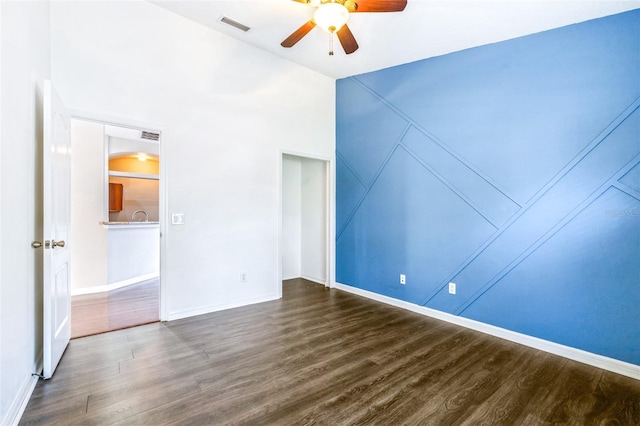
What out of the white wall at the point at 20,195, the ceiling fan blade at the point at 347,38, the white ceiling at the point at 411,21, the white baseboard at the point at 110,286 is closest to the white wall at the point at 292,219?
the white ceiling at the point at 411,21

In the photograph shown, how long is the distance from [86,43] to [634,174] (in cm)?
498

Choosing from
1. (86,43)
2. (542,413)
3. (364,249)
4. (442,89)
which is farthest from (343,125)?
(542,413)

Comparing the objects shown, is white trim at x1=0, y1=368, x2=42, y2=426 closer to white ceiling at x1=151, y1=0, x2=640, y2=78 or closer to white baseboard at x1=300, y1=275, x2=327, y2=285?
white ceiling at x1=151, y1=0, x2=640, y2=78

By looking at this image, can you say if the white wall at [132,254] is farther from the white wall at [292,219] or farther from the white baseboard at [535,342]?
the white baseboard at [535,342]

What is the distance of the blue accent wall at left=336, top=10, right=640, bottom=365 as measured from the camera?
2.59 meters

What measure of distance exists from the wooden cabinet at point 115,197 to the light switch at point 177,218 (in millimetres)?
4388

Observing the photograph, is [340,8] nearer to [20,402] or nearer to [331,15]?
[331,15]

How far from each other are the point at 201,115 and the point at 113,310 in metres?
2.63

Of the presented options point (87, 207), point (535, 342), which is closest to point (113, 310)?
point (87, 207)

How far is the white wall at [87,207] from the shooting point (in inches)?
174

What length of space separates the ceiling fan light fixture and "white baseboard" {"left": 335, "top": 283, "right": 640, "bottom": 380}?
10.8ft

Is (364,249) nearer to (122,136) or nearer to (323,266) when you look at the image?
(323,266)

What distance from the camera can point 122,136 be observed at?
5648 millimetres

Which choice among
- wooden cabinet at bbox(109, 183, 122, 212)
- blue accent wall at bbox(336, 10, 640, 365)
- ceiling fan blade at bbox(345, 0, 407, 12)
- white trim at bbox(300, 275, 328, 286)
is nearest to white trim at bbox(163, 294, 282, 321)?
white trim at bbox(300, 275, 328, 286)
